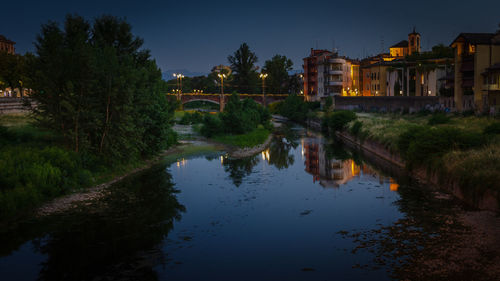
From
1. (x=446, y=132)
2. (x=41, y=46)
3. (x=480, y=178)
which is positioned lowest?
(x=480, y=178)

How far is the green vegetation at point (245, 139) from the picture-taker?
58062 millimetres

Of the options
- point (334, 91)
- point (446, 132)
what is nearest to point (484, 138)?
point (446, 132)

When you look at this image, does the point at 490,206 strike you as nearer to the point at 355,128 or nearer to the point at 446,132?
the point at 446,132

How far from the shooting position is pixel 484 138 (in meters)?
33.5

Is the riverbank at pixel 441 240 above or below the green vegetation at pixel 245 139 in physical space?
below

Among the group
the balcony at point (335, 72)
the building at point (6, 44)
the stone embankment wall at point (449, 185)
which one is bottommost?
the stone embankment wall at point (449, 185)

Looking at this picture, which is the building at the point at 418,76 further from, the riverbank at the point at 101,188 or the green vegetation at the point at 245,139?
the riverbank at the point at 101,188

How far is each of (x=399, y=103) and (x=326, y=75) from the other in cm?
3929

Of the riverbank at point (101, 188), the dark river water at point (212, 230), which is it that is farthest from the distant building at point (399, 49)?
the dark river water at point (212, 230)

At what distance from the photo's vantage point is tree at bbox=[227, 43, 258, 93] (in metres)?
136

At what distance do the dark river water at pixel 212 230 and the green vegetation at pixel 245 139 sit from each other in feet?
65.6

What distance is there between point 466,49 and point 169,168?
4750 cm

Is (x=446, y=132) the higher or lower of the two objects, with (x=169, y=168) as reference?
higher

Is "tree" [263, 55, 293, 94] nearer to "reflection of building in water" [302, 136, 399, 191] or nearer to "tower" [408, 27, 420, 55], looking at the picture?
"tower" [408, 27, 420, 55]
